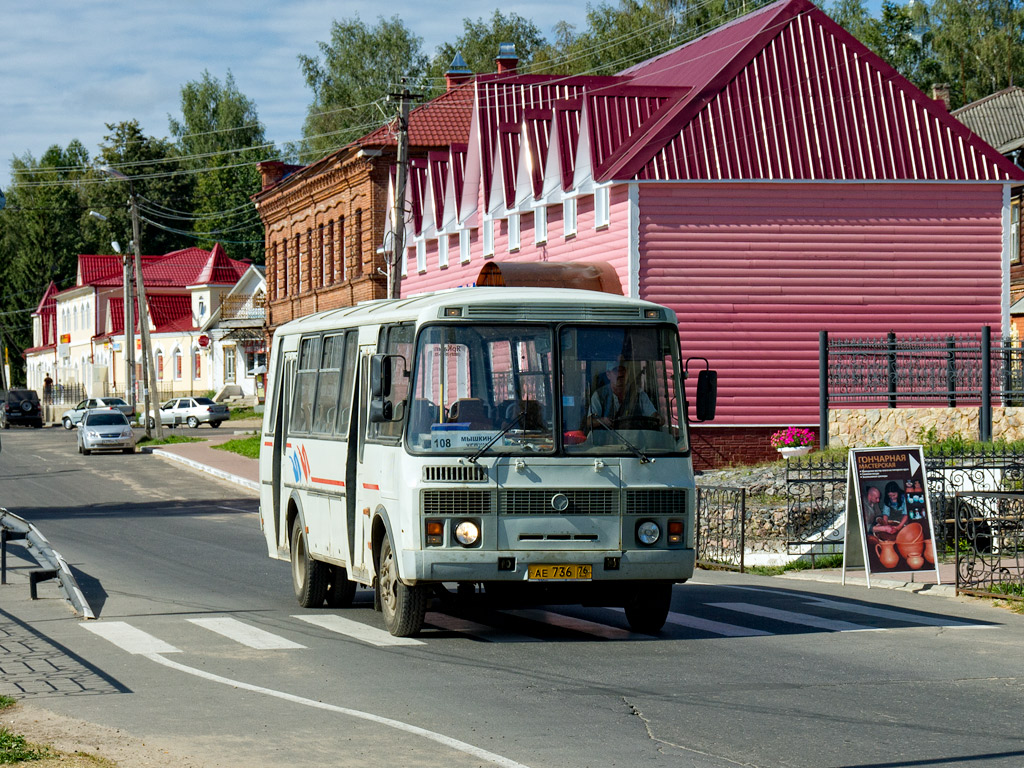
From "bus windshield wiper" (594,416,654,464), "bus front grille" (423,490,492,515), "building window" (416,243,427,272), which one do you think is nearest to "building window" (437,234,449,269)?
"building window" (416,243,427,272)

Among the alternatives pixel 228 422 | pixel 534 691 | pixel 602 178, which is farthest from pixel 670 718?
pixel 228 422

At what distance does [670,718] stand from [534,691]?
1.18 m

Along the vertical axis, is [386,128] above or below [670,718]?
above

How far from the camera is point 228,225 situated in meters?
110

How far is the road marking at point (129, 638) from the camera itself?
1167 cm

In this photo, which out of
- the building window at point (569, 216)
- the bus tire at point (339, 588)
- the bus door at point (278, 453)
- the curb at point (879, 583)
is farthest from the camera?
the building window at point (569, 216)

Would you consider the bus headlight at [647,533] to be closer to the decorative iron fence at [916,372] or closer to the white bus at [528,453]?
the white bus at [528,453]

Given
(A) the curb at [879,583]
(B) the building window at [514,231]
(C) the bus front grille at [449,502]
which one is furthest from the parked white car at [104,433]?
(C) the bus front grille at [449,502]

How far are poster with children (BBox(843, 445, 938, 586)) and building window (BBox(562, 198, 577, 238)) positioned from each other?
17.4 metres

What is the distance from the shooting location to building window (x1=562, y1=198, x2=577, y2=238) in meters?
32.8

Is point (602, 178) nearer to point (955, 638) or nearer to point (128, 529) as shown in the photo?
point (128, 529)

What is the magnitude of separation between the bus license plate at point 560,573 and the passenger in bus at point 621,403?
1168 mm

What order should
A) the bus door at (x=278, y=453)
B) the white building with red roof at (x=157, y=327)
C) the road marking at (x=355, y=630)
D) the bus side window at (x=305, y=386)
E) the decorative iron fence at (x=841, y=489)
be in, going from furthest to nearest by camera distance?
1. the white building with red roof at (x=157, y=327)
2. the decorative iron fence at (x=841, y=489)
3. the bus door at (x=278, y=453)
4. the bus side window at (x=305, y=386)
5. the road marking at (x=355, y=630)

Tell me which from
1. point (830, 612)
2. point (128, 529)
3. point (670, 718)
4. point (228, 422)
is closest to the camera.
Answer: point (670, 718)
